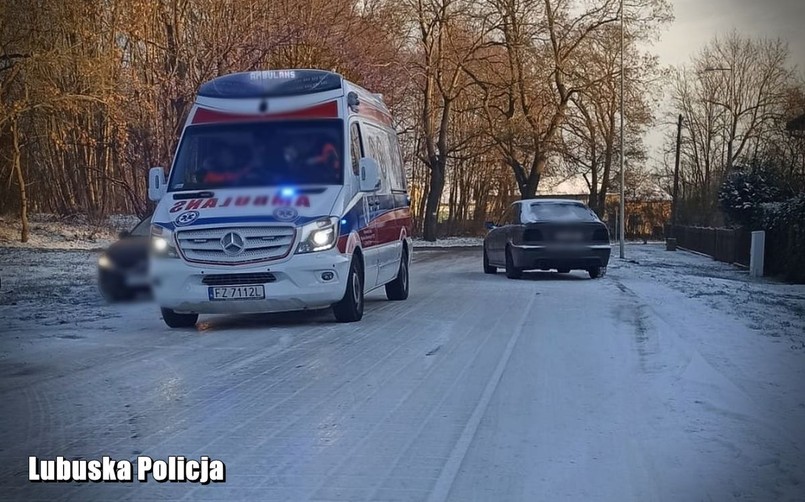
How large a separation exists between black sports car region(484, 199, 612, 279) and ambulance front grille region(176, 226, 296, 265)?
28.3 feet

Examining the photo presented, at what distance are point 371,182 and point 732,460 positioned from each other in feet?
23.6

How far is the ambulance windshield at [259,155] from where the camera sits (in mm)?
11422

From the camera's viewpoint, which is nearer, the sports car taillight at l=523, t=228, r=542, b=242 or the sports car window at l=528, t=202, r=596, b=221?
the sports car taillight at l=523, t=228, r=542, b=242

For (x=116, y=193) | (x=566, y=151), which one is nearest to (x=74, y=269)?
(x=116, y=193)

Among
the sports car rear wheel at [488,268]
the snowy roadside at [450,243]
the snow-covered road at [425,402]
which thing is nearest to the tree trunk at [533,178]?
the snowy roadside at [450,243]

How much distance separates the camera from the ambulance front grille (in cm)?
1082

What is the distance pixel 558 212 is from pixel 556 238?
2.42ft

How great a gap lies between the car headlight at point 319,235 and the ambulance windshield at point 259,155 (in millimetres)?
672

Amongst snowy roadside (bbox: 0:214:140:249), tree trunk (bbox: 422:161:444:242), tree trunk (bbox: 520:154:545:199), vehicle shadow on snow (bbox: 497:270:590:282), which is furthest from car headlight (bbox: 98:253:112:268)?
tree trunk (bbox: 422:161:444:242)

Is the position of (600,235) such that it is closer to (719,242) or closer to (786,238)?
(786,238)

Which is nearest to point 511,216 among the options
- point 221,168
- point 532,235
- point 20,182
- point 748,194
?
point 532,235

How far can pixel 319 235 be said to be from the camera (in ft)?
36.0

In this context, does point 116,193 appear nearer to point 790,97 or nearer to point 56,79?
point 56,79

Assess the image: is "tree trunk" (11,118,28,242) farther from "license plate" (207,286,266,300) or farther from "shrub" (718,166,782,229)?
"shrub" (718,166,782,229)
